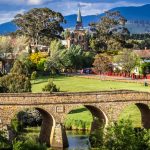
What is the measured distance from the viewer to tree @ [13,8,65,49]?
141625mm

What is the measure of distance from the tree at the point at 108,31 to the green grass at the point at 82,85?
40382mm

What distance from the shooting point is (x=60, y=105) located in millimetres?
55594

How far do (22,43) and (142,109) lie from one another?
235 ft

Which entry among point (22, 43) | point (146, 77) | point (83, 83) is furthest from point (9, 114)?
point (22, 43)

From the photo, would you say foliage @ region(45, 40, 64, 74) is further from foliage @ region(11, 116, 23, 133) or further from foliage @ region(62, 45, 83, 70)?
foliage @ region(11, 116, 23, 133)

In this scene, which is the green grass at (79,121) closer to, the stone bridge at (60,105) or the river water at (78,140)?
the river water at (78,140)

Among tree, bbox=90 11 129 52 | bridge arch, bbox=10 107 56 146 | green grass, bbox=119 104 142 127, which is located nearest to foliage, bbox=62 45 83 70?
tree, bbox=90 11 129 52

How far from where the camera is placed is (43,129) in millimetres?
56938

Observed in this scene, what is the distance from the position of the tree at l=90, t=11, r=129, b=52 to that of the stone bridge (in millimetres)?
81131

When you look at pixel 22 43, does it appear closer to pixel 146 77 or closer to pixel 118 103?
pixel 146 77

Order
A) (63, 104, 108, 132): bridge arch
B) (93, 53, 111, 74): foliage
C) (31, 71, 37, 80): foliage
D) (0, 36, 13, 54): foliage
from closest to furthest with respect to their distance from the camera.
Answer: (63, 104, 108, 132): bridge arch < (31, 71, 37, 80): foliage < (93, 53, 111, 74): foliage < (0, 36, 13, 54): foliage

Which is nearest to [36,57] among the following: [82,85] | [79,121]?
[82,85]

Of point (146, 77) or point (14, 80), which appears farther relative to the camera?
point (146, 77)

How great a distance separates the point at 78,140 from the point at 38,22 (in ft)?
284
